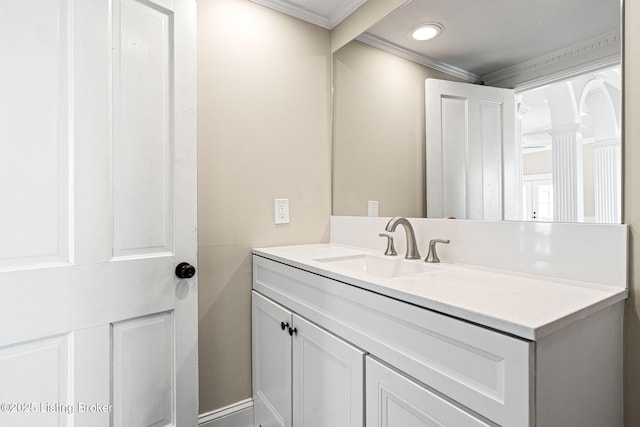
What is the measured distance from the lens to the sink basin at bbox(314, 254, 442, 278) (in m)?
1.27

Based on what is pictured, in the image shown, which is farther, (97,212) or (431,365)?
(97,212)

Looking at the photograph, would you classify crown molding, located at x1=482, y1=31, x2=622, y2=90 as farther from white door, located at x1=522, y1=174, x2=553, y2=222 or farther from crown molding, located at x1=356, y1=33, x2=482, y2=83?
white door, located at x1=522, y1=174, x2=553, y2=222

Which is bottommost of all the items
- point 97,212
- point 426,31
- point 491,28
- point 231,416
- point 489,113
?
point 231,416

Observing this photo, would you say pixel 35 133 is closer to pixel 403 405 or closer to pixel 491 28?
pixel 403 405

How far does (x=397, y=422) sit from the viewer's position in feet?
2.75

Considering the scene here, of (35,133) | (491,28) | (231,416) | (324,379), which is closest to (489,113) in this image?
(491,28)

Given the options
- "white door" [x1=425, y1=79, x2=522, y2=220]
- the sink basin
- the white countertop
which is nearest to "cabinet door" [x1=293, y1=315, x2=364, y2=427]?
the white countertop

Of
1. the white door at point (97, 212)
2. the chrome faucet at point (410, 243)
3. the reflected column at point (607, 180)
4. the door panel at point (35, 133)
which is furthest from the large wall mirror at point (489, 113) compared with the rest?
the door panel at point (35, 133)

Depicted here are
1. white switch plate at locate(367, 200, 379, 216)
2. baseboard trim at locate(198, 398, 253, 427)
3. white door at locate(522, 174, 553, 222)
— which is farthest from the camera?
white switch plate at locate(367, 200, 379, 216)

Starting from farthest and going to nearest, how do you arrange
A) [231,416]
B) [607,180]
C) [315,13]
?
[315,13], [231,416], [607,180]

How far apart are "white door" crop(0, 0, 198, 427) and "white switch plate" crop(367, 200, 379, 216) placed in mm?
903

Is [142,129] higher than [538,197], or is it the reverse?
[142,129]

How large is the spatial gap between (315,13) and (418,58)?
735 mm

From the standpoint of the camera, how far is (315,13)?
1837 mm
